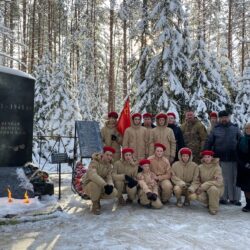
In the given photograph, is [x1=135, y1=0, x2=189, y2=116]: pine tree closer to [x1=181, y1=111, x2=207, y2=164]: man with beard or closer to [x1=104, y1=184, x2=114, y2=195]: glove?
[x1=181, y1=111, x2=207, y2=164]: man with beard

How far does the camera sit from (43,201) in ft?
21.8

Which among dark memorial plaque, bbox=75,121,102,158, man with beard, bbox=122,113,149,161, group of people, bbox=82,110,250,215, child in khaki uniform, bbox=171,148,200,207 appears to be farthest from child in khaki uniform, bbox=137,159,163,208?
dark memorial plaque, bbox=75,121,102,158

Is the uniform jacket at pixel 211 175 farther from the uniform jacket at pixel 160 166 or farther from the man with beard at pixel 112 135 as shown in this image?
Result: the man with beard at pixel 112 135

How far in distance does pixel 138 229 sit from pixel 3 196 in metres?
2.41

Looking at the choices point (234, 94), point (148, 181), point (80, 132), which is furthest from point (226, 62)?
point (148, 181)

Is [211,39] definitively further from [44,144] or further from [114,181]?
[114,181]

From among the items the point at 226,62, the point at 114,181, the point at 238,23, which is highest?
the point at 238,23

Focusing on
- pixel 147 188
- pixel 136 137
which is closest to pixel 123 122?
pixel 136 137

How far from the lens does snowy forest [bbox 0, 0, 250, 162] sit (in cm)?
1345

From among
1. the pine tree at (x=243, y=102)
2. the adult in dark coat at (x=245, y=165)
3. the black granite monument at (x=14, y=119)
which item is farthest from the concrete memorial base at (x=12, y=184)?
the pine tree at (x=243, y=102)

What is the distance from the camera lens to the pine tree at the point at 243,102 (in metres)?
17.4

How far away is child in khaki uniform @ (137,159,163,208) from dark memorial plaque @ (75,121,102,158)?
5.97 ft

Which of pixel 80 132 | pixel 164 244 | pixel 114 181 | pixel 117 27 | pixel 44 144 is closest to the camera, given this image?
pixel 164 244

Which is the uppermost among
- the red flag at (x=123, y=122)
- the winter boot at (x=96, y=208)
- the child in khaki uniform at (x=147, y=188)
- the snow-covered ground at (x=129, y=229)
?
the red flag at (x=123, y=122)
